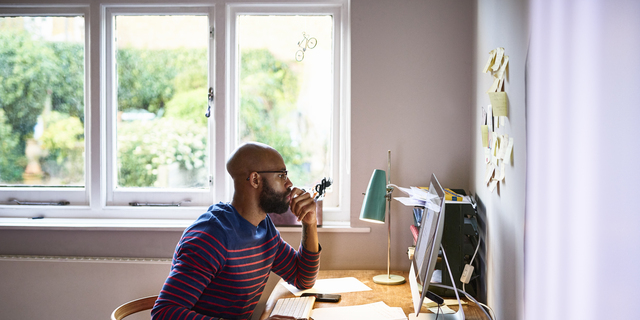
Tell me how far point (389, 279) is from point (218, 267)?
0.93m

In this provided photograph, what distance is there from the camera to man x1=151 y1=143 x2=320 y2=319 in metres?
1.40

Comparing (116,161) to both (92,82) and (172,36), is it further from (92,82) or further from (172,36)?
(172,36)

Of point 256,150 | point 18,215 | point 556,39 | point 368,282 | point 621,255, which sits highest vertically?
point 556,39

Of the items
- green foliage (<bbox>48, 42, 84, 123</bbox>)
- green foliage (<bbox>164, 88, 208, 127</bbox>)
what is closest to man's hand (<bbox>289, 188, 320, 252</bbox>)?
green foliage (<bbox>164, 88, 208, 127</bbox>)

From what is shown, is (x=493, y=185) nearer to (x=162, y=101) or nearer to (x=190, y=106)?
(x=190, y=106)

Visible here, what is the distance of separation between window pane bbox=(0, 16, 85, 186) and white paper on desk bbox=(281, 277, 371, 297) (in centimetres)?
174

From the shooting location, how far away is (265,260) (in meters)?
1.69

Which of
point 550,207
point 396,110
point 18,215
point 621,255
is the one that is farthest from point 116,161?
point 621,255

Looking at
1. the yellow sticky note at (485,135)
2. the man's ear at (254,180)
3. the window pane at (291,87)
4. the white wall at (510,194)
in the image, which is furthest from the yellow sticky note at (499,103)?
the window pane at (291,87)

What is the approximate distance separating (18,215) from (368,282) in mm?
2232

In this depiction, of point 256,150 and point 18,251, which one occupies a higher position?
point 256,150

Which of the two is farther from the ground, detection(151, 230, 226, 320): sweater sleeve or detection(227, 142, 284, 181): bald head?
detection(227, 142, 284, 181): bald head

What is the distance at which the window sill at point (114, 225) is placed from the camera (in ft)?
8.10

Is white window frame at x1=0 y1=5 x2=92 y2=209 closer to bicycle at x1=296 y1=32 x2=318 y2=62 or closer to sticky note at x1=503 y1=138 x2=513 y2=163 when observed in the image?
bicycle at x1=296 y1=32 x2=318 y2=62
